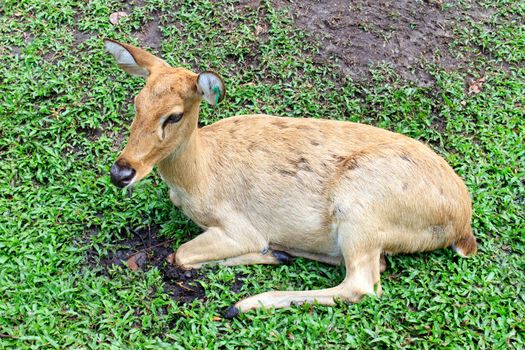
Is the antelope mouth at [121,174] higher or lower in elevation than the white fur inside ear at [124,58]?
lower

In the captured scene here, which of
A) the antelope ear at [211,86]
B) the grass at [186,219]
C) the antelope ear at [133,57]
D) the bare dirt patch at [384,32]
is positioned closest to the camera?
the antelope ear at [211,86]

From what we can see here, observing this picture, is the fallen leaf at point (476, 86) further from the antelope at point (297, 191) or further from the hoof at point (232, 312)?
the hoof at point (232, 312)

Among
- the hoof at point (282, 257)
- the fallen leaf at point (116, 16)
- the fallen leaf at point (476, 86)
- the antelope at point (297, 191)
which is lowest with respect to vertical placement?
the hoof at point (282, 257)

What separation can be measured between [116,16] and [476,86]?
4.26 m

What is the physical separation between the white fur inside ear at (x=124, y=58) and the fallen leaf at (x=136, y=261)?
1.55 m

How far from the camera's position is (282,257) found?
216 inches

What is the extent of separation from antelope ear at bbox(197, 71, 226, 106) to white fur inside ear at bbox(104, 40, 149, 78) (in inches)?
28.3

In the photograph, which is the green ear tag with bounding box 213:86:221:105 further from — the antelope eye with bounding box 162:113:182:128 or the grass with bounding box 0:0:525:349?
the grass with bounding box 0:0:525:349

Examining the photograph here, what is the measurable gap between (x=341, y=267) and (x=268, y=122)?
143cm

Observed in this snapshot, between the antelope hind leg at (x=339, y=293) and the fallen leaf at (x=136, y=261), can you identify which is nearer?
the antelope hind leg at (x=339, y=293)

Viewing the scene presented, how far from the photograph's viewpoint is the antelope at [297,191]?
505cm

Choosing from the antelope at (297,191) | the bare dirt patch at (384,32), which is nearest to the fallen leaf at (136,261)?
the antelope at (297,191)

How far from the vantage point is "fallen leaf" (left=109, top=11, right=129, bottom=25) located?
744 cm

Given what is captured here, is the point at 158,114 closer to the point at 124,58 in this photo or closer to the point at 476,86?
the point at 124,58
